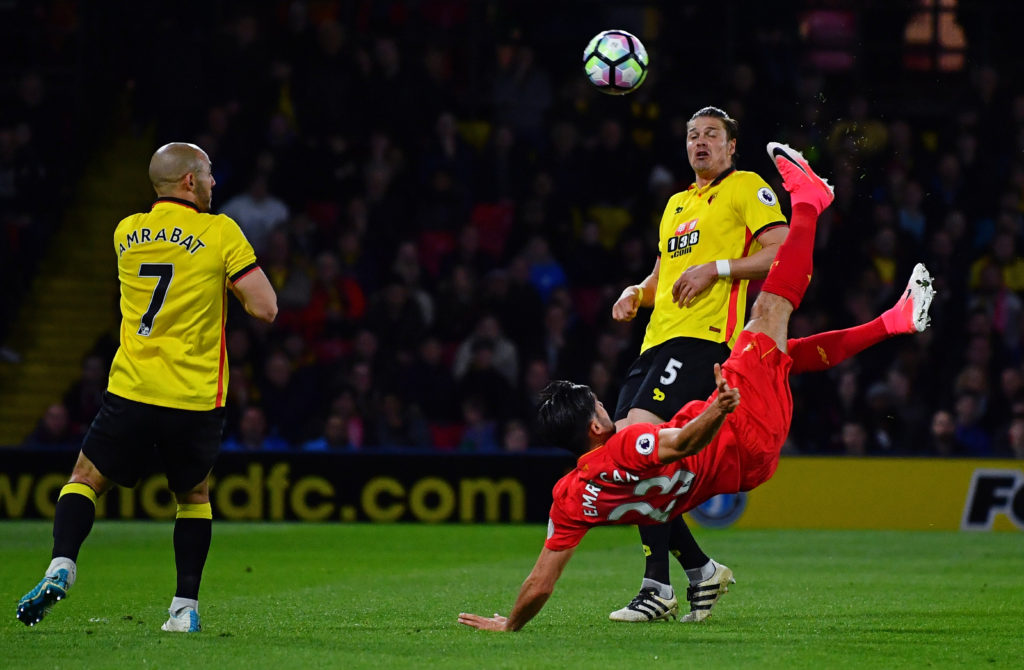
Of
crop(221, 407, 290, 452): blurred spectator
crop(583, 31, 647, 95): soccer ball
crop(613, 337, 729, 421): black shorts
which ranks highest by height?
crop(583, 31, 647, 95): soccer ball

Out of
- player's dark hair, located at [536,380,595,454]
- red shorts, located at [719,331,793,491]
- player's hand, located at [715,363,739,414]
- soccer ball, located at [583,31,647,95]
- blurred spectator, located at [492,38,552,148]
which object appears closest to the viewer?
player's hand, located at [715,363,739,414]

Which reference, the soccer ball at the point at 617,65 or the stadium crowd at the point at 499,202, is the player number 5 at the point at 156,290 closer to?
the soccer ball at the point at 617,65

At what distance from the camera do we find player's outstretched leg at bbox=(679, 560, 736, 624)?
673cm

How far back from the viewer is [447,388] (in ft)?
46.5

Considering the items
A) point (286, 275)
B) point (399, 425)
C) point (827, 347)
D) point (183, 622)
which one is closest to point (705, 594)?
point (827, 347)

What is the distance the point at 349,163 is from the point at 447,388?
9.33 ft

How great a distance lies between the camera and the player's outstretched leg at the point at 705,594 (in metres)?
6.73

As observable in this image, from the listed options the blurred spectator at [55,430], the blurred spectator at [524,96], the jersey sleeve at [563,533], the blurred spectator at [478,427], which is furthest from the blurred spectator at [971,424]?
the jersey sleeve at [563,533]

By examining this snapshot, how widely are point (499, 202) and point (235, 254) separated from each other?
9628 mm

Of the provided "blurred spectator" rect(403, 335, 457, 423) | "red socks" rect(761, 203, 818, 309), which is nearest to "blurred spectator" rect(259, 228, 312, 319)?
"blurred spectator" rect(403, 335, 457, 423)

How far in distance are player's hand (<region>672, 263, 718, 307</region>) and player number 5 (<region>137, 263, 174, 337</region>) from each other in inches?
85.3

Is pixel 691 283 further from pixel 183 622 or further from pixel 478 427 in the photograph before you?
pixel 478 427

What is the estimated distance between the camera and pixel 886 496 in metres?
13.0

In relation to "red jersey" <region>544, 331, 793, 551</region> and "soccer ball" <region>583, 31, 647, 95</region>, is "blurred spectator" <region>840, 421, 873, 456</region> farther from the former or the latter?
"red jersey" <region>544, 331, 793, 551</region>
